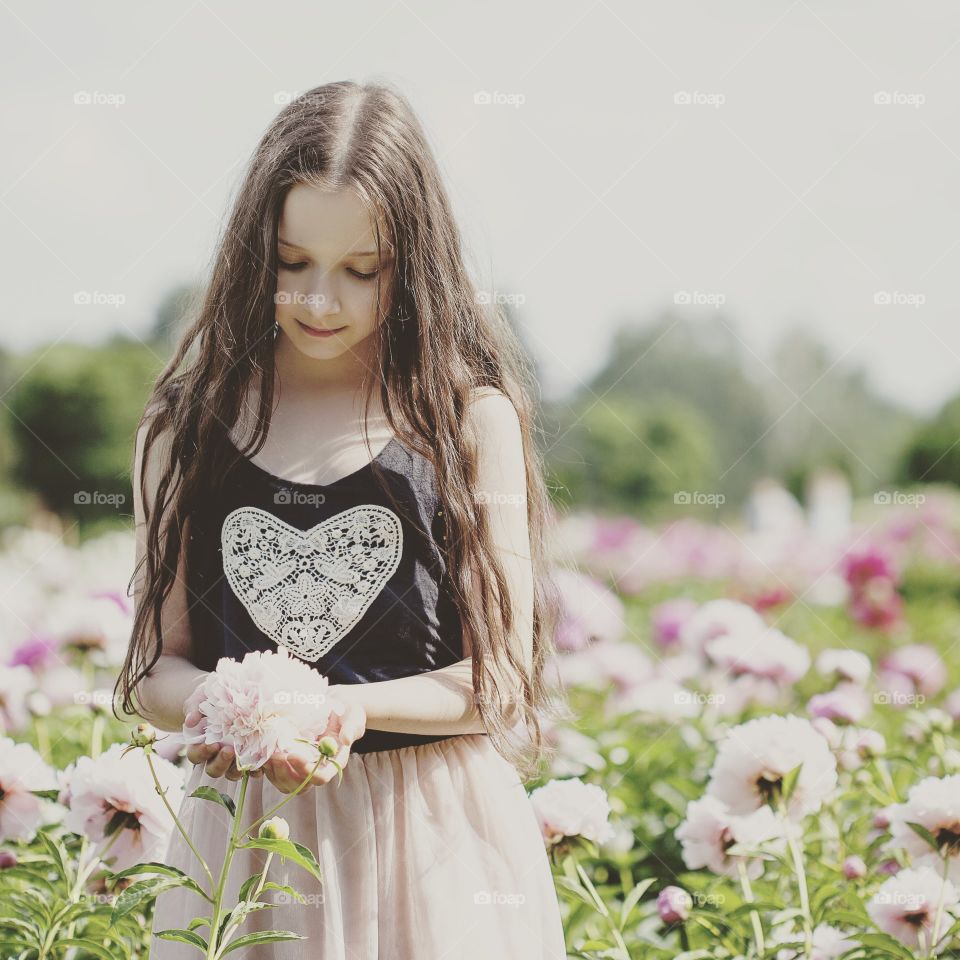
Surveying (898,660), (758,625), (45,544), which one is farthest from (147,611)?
(45,544)

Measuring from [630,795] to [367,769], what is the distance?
1.09 metres

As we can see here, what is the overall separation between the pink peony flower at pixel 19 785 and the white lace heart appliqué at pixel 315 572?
0.72 meters

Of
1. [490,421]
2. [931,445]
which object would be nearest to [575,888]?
[490,421]

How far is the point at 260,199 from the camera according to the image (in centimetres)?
125

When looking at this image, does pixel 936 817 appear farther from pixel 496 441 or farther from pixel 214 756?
pixel 214 756

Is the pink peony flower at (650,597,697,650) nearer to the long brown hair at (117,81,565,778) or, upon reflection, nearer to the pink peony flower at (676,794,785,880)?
the pink peony flower at (676,794,785,880)

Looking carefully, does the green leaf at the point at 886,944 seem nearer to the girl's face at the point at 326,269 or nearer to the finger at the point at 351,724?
A: the finger at the point at 351,724

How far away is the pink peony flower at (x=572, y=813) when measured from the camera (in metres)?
1.62

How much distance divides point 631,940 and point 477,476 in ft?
2.96

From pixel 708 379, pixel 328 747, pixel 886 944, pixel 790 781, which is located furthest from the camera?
pixel 708 379

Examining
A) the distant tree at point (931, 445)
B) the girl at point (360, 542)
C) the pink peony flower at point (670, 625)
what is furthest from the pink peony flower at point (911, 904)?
the distant tree at point (931, 445)

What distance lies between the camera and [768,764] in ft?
5.45

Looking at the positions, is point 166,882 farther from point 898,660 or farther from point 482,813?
point 898,660

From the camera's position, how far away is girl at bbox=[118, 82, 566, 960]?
1207 mm
